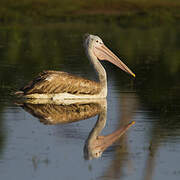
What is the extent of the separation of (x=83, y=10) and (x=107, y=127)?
30489mm

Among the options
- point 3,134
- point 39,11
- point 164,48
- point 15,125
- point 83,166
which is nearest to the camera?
point 83,166

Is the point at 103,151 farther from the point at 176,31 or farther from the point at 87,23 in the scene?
the point at 87,23

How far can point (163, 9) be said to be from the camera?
41.3 metres

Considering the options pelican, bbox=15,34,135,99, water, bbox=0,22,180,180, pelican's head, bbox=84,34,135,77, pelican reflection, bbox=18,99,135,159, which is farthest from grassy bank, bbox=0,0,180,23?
pelican reflection, bbox=18,99,135,159

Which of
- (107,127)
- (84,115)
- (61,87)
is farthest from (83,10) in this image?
(107,127)

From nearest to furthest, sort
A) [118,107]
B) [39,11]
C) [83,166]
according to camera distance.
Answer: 1. [83,166]
2. [118,107]
3. [39,11]

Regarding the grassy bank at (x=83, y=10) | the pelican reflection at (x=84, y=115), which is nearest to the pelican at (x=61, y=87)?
the pelican reflection at (x=84, y=115)

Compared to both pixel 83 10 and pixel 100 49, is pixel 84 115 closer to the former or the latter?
pixel 100 49

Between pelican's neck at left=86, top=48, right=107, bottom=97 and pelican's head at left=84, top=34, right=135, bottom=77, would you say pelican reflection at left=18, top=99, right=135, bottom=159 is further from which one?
pelican's head at left=84, top=34, right=135, bottom=77

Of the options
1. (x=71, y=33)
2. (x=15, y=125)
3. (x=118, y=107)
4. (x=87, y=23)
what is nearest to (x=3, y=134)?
(x=15, y=125)

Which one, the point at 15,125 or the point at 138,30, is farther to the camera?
the point at 138,30

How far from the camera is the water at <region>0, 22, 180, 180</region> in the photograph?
7.67m

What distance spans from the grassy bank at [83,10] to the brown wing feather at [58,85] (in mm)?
22920

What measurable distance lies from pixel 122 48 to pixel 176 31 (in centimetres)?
790
